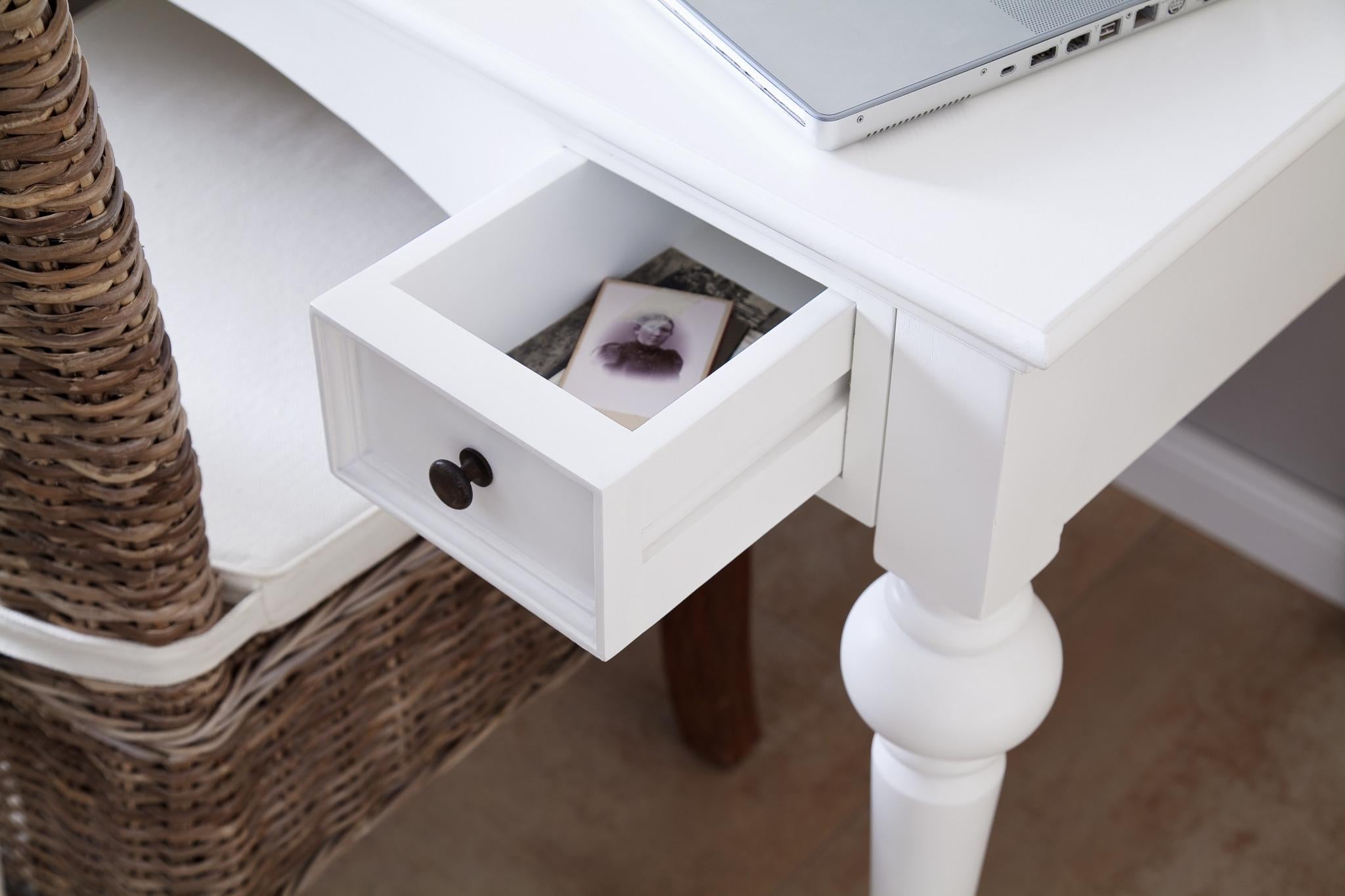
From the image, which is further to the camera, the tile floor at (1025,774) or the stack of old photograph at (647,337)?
the tile floor at (1025,774)

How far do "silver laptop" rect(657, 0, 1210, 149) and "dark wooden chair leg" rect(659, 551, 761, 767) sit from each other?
0.51 meters

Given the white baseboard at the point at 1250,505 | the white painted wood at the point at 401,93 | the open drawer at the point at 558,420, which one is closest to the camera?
the open drawer at the point at 558,420

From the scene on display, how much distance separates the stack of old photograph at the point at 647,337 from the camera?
0.65 m

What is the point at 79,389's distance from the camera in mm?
628

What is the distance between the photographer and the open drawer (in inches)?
21.7

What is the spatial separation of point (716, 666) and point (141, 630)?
0.55m

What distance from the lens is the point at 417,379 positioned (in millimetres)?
587

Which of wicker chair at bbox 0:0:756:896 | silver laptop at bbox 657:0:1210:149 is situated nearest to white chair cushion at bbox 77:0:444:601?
wicker chair at bbox 0:0:756:896

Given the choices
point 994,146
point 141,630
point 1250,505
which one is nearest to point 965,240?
point 994,146

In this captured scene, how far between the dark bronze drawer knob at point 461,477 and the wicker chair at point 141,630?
14cm

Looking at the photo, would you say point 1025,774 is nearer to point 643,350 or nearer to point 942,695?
point 942,695

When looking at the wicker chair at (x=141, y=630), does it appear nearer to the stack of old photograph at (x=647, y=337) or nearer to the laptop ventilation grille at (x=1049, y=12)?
the stack of old photograph at (x=647, y=337)

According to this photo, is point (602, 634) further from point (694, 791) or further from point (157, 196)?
point (694, 791)

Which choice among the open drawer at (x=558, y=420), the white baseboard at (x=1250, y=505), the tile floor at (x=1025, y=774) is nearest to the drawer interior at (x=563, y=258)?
the open drawer at (x=558, y=420)
